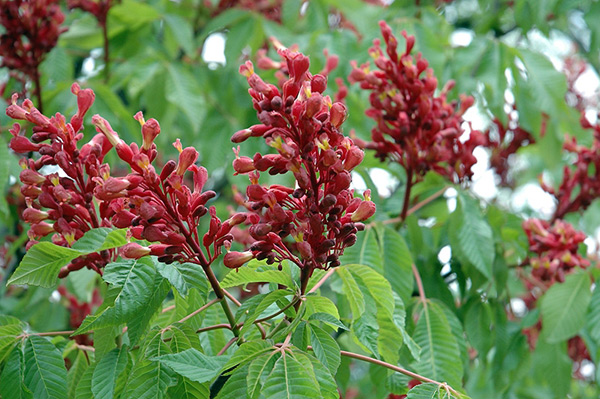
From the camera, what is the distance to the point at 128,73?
153 inches

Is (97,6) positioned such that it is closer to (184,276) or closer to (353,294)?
(184,276)

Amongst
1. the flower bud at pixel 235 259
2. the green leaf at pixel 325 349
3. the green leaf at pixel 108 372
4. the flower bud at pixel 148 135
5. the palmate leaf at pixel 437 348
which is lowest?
the palmate leaf at pixel 437 348

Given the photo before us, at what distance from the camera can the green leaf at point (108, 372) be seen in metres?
1.70

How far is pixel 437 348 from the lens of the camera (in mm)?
2320

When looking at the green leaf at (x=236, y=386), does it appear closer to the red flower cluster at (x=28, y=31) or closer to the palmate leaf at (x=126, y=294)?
the palmate leaf at (x=126, y=294)

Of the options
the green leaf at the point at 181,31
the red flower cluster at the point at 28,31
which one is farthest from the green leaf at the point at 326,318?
the green leaf at the point at 181,31

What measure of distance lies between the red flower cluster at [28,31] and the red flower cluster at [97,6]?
67 cm

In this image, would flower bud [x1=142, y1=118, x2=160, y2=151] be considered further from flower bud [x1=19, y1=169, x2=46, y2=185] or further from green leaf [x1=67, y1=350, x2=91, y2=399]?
green leaf [x1=67, y1=350, x2=91, y2=399]

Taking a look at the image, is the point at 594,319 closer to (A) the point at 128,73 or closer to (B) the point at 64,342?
(B) the point at 64,342

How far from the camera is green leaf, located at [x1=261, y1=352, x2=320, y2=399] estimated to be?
1468mm

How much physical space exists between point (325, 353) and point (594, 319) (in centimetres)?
149

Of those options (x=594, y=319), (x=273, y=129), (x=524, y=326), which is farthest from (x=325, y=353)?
(x=524, y=326)

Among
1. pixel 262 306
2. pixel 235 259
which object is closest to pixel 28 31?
pixel 235 259

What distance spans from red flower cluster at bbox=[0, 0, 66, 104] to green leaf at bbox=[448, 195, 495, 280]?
1.92 m
